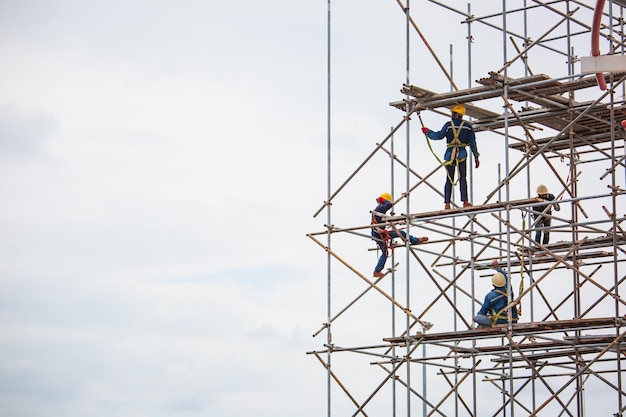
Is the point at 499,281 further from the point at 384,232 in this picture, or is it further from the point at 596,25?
the point at 596,25

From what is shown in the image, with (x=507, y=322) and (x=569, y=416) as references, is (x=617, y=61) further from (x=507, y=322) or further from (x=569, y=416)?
(x=569, y=416)

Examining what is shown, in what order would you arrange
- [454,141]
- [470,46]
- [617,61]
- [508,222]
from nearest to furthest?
[617,61] → [508,222] → [454,141] → [470,46]

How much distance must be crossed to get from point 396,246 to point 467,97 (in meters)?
4.06

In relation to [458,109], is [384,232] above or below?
below

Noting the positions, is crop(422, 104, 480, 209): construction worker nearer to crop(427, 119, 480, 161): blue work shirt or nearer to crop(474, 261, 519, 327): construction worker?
crop(427, 119, 480, 161): blue work shirt

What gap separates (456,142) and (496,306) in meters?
3.58

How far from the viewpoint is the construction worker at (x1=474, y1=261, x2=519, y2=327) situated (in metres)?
25.5

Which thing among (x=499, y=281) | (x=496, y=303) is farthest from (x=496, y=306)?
(x=499, y=281)

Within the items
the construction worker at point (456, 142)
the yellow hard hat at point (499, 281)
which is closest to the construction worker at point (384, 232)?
the construction worker at point (456, 142)

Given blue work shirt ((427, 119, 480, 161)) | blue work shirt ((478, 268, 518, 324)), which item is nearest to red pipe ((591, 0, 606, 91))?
blue work shirt ((478, 268, 518, 324))

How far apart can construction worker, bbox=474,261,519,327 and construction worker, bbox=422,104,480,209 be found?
1.92 m

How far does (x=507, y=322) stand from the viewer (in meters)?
25.5

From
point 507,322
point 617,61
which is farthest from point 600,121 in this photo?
point 617,61

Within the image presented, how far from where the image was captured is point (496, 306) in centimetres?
2570
